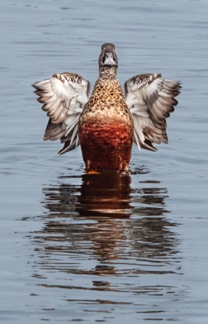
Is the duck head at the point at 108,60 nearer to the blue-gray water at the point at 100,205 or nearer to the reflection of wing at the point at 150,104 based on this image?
the reflection of wing at the point at 150,104

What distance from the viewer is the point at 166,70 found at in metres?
16.0

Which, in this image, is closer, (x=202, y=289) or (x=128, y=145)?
(x=202, y=289)

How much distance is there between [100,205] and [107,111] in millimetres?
1491

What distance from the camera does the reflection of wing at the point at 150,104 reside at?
12117mm

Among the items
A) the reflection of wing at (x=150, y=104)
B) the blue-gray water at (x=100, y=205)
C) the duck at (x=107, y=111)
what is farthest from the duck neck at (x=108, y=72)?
the blue-gray water at (x=100, y=205)

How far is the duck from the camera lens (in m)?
11.8

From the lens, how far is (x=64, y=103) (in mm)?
12312

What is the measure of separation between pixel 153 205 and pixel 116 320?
3.02m

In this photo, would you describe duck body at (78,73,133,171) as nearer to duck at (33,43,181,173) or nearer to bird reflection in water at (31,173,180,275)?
duck at (33,43,181,173)

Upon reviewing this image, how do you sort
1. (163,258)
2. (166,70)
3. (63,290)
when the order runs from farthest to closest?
(166,70) → (163,258) → (63,290)

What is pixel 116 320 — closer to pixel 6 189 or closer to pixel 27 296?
pixel 27 296

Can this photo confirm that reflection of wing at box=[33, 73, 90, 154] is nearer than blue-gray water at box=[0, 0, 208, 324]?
No

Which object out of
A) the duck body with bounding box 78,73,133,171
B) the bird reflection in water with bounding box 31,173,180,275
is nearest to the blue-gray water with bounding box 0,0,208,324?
the bird reflection in water with bounding box 31,173,180,275

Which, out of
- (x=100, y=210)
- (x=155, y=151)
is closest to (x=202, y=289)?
(x=100, y=210)
